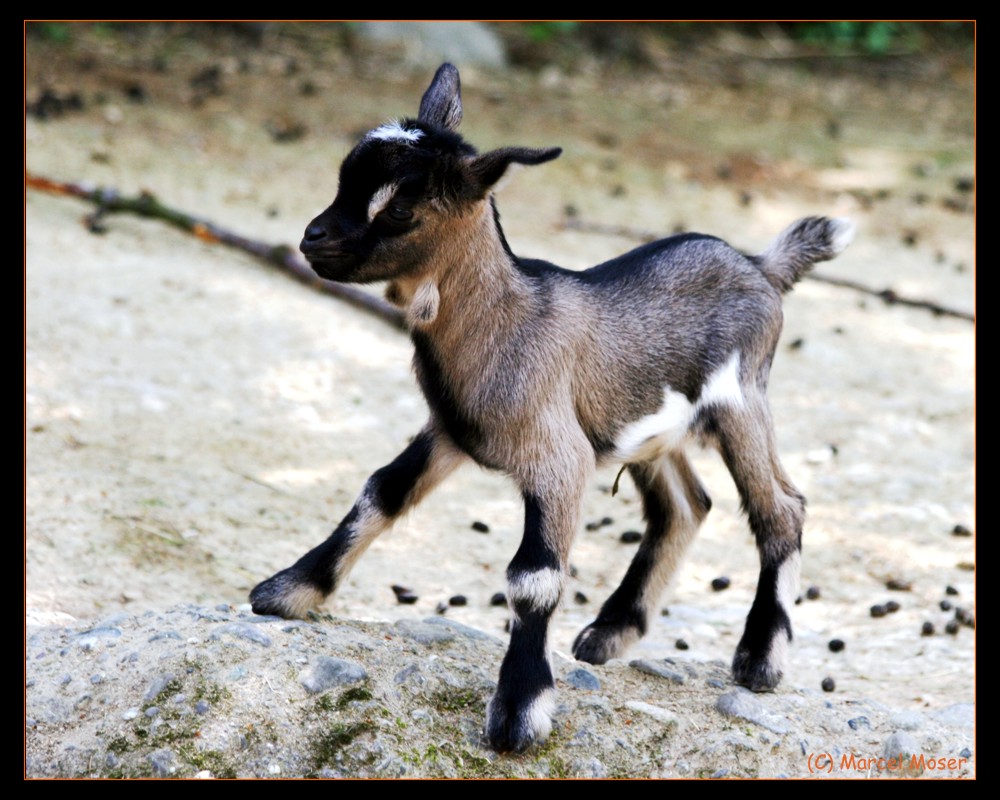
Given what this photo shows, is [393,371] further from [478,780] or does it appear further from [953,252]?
[953,252]

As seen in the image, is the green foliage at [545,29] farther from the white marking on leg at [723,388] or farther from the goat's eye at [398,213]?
the goat's eye at [398,213]

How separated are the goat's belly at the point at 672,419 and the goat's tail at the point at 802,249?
1.96 feet

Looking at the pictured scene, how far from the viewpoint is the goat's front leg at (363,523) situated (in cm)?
493

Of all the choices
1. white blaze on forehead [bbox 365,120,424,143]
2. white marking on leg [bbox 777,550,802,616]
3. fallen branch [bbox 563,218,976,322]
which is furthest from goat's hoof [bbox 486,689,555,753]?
fallen branch [bbox 563,218,976,322]

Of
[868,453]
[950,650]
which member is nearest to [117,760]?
[950,650]

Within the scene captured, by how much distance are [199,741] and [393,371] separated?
14.7ft

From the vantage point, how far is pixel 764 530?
5332 mm

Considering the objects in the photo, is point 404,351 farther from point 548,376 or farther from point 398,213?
point 398,213

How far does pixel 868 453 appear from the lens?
26.3 feet

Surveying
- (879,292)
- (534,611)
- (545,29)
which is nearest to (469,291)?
(534,611)

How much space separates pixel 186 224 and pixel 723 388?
5.72 meters

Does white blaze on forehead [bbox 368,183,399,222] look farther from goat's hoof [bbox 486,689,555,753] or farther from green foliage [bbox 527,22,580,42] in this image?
green foliage [bbox 527,22,580,42]

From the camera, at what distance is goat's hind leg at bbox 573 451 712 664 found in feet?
18.4

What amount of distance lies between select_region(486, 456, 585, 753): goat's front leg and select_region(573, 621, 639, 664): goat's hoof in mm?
1021
